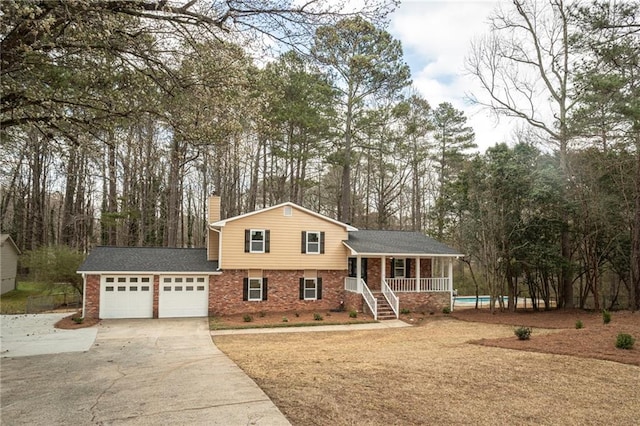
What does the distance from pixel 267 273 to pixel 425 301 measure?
287 inches

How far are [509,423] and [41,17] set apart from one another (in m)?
7.70

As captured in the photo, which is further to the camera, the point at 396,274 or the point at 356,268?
the point at 396,274

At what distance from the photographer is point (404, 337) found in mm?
12602

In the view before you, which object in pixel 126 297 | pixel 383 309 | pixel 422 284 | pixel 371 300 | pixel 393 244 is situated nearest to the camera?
pixel 126 297

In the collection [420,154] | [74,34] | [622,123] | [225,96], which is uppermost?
[420,154]

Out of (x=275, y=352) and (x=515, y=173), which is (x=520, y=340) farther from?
(x=515, y=173)

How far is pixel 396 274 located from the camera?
20734 mm

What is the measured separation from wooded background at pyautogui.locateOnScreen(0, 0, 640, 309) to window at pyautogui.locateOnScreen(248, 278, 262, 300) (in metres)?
5.56

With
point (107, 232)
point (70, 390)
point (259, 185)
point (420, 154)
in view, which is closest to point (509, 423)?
point (70, 390)

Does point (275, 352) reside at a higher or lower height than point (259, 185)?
lower

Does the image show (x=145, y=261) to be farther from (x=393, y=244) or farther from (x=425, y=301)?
(x=425, y=301)

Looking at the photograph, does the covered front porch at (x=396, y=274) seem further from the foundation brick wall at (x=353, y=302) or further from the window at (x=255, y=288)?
the window at (x=255, y=288)

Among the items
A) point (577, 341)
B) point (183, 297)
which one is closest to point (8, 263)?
point (183, 297)

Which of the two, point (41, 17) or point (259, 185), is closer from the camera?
point (41, 17)
